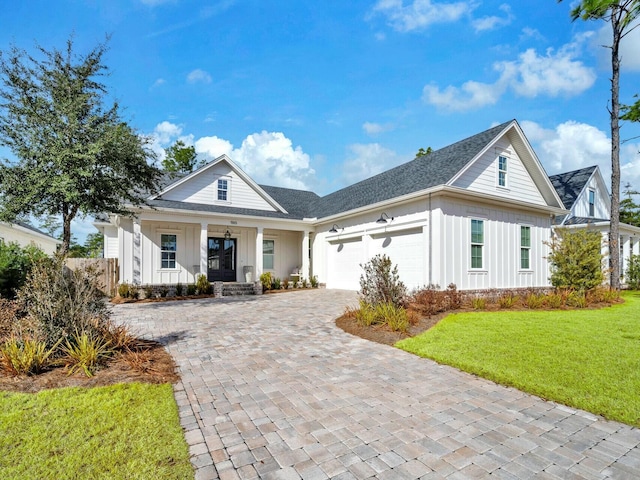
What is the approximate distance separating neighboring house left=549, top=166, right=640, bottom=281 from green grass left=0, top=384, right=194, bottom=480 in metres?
20.1

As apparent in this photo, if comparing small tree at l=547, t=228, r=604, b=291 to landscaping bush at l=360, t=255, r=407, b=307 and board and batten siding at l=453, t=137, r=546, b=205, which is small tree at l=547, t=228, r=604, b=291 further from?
landscaping bush at l=360, t=255, r=407, b=307

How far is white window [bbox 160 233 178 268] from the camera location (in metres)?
15.4

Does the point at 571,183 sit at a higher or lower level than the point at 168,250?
higher

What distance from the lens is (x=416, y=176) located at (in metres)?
13.5

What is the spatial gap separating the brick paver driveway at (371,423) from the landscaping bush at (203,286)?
8911mm

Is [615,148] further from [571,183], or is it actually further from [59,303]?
[59,303]

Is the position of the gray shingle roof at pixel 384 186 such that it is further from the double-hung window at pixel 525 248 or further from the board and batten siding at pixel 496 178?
the double-hung window at pixel 525 248

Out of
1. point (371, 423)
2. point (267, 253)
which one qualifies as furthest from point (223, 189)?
point (371, 423)

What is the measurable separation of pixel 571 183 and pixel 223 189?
66.0 feet

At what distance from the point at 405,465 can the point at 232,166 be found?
15.9 m

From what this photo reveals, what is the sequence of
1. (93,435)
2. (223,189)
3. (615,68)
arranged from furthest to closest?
(223,189)
(615,68)
(93,435)

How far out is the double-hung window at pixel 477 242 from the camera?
12134 mm

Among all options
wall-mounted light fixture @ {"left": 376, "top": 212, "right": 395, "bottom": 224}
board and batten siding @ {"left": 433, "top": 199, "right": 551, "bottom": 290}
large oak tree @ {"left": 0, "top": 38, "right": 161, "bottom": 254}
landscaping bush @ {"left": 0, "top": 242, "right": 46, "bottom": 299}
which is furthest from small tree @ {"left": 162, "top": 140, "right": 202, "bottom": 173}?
board and batten siding @ {"left": 433, "top": 199, "right": 551, "bottom": 290}

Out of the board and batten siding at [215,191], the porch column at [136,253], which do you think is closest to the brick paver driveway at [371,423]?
the porch column at [136,253]
